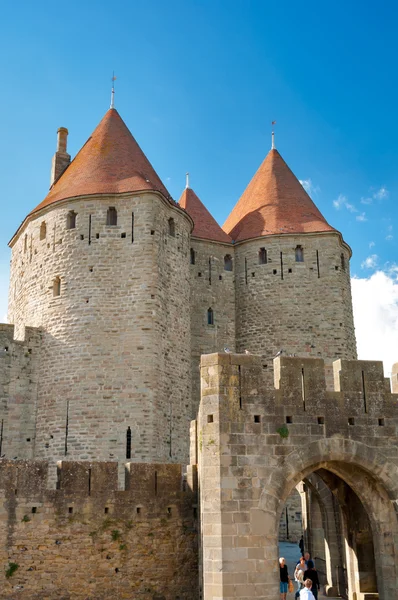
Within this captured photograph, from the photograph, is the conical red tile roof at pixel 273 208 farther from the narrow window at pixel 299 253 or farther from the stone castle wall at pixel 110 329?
the stone castle wall at pixel 110 329

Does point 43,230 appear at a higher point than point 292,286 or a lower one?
higher

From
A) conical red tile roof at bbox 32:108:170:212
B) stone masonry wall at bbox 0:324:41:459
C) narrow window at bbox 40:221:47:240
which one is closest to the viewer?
stone masonry wall at bbox 0:324:41:459

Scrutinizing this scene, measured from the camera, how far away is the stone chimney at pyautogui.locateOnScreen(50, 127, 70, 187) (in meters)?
27.5

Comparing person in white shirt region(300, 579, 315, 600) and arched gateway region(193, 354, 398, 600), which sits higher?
arched gateway region(193, 354, 398, 600)

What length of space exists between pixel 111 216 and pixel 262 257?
7393mm

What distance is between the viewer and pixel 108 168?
2509 cm

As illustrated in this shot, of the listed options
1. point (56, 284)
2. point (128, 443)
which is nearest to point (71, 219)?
point (56, 284)

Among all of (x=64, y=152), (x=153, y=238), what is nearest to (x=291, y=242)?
(x=153, y=238)

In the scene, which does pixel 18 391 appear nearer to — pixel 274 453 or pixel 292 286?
pixel 292 286

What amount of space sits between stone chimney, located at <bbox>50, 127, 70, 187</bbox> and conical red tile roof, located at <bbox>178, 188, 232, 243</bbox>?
561 cm

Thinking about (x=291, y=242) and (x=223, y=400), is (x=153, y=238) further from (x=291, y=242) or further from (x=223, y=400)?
(x=223, y=400)

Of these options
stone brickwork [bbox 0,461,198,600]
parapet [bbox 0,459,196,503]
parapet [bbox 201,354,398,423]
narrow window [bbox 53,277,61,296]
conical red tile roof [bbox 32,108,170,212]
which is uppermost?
conical red tile roof [bbox 32,108,170,212]

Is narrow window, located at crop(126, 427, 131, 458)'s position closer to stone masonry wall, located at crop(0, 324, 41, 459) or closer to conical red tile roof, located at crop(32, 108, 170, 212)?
stone masonry wall, located at crop(0, 324, 41, 459)

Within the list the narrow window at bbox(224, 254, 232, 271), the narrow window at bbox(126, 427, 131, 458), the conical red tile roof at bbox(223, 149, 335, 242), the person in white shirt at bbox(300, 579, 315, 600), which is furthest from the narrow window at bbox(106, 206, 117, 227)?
the person in white shirt at bbox(300, 579, 315, 600)
